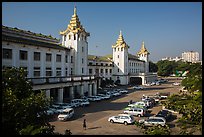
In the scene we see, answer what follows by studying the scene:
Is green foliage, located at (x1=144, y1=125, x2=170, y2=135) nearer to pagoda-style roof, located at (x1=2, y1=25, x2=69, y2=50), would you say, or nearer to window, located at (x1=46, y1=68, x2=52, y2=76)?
pagoda-style roof, located at (x1=2, y1=25, x2=69, y2=50)

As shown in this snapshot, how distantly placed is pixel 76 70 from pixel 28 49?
12570mm

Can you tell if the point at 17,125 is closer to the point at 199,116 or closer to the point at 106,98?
the point at 199,116

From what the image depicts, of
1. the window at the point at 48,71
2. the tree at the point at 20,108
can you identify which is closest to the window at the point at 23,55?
the window at the point at 48,71

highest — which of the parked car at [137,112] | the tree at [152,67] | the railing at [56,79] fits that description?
the tree at [152,67]

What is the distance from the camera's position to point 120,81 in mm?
62375

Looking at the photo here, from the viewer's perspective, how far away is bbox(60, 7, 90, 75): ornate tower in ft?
130

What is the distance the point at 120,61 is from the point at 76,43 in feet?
81.3

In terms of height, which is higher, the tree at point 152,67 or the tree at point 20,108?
the tree at point 152,67

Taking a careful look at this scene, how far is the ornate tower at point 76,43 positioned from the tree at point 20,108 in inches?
1095

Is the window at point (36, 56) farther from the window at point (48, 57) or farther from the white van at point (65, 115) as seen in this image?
the white van at point (65, 115)

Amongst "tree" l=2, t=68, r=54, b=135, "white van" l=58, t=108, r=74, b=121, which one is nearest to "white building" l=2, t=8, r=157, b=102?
"white van" l=58, t=108, r=74, b=121

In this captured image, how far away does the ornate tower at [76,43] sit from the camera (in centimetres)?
3966

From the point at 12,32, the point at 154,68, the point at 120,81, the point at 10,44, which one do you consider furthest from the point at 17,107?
the point at 154,68

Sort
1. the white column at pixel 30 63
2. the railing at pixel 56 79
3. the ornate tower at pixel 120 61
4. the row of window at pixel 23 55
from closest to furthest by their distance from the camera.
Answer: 1. the row of window at pixel 23 55
2. the railing at pixel 56 79
3. the white column at pixel 30 63
4. the ornate tower at pixel 120 61
